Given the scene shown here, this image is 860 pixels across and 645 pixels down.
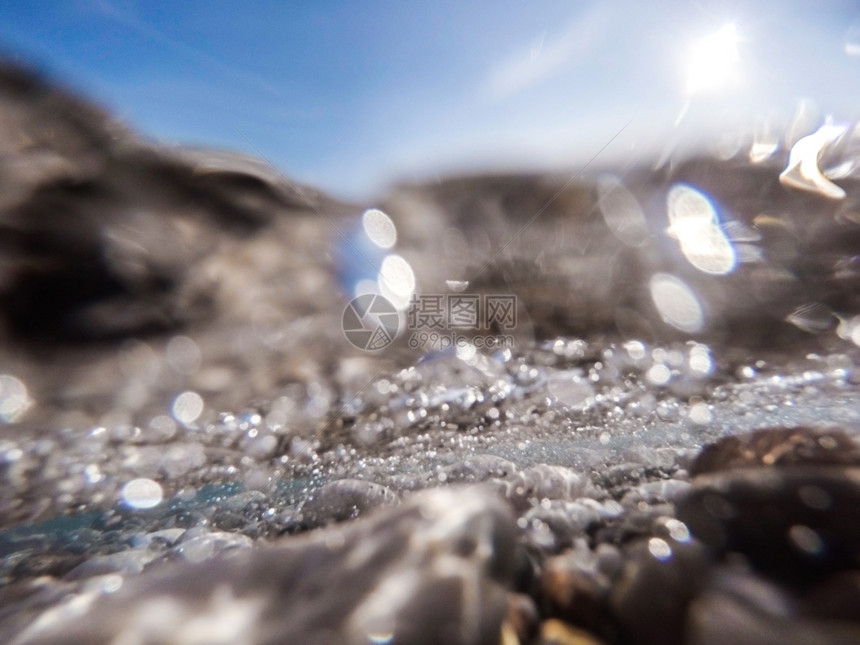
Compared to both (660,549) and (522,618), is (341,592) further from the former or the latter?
(660,549)

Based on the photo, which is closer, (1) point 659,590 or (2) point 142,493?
(1) point 659,590

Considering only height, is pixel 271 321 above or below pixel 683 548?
above

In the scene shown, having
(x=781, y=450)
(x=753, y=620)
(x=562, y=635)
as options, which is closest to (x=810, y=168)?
(x=781, y=450)

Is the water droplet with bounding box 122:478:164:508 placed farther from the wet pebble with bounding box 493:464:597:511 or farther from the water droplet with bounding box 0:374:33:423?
the wet pebble with bounding box 493:464:597:511

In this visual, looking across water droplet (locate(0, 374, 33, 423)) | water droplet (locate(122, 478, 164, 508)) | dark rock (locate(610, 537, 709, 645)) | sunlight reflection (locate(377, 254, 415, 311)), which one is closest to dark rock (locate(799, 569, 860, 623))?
dark rock (locate(610, 537, 709, 645))

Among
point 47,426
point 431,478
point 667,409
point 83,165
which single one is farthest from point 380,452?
point 83,165

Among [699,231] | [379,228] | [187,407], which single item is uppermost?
[379,228]

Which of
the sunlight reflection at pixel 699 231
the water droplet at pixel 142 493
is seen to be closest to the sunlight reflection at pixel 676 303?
the sunlight reflection at pixel 699 231

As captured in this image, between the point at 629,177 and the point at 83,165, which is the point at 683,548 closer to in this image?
the point at 629,177

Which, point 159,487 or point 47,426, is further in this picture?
point 159,487
